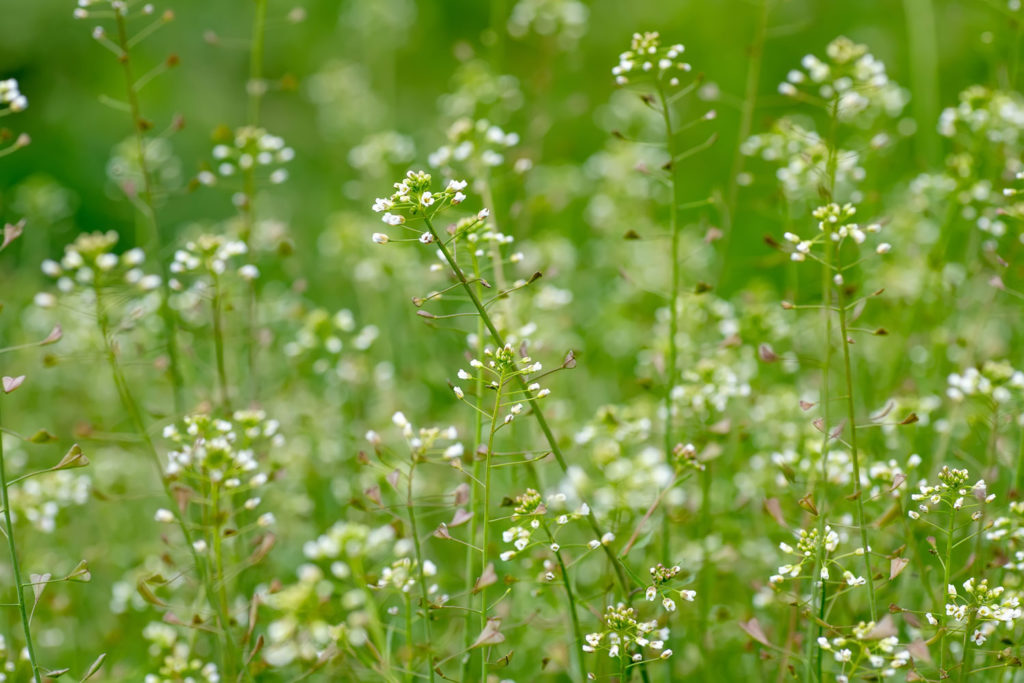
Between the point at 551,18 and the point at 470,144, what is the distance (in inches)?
47.1

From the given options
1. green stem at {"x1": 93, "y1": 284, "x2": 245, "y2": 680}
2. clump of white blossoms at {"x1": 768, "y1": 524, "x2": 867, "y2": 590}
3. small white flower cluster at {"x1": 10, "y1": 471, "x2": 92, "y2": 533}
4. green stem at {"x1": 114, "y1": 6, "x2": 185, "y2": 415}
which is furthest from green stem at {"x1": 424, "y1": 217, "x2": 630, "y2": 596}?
small white flower cluster at {"x1": 10, "y1": 471, "x2": 92, "y2": 533}

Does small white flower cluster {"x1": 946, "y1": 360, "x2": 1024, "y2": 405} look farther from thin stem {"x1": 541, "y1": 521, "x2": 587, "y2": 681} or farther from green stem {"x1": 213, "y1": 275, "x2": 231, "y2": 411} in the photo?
green stem {"x1": 213, "y1": 275, "x2": 231, "y2": 411}

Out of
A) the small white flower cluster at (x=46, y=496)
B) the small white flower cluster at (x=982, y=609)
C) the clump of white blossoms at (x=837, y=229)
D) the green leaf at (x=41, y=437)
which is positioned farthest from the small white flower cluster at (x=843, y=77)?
the small white flower cluster at (x=46, y=496)

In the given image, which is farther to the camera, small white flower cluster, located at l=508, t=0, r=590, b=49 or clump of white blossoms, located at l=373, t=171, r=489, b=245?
small white flower cluster, located at l=508, t=0, r=590, b=49

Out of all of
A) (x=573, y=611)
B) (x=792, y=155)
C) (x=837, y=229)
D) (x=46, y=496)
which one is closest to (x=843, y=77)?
(x=792, y=155)

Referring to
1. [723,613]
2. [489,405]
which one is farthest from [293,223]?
[723,613]

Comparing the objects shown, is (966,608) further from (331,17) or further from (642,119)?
(331,17)

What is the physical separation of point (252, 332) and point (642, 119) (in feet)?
8.66

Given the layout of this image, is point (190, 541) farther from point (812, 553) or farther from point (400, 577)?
point (812, 553)

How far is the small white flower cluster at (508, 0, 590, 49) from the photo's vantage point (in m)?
3.54

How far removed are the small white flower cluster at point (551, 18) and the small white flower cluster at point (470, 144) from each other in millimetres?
898

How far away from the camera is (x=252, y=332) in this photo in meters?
2.86

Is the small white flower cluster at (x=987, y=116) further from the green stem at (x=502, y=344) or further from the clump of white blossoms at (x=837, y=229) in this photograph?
the green stem at (x=502, y=344)

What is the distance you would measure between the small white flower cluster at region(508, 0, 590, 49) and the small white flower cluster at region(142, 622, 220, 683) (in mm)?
2372
